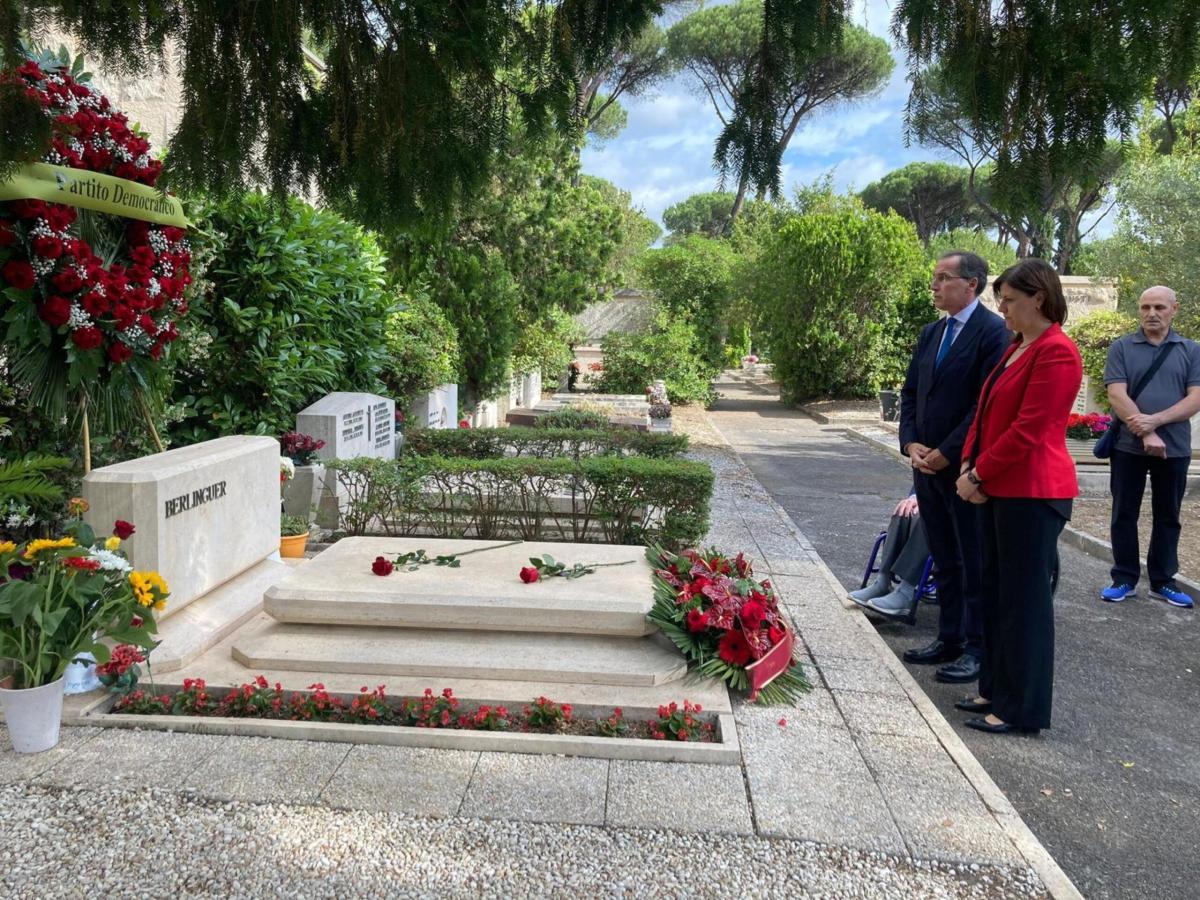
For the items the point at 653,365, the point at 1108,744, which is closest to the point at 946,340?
the point at 1108,744

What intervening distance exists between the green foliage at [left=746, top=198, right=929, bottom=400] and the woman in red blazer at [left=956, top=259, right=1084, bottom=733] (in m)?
18.2

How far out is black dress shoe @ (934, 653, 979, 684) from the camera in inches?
171

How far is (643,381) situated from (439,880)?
19.0 metres

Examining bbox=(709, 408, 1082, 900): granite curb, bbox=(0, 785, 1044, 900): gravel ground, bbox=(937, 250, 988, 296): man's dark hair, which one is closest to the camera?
bbox=(0, 785, 1044, 900): gravel ground

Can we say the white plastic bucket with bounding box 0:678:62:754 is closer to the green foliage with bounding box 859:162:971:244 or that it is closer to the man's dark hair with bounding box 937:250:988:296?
the man's dark hair with bounding box 937:250:988:296

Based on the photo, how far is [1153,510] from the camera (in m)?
5.88

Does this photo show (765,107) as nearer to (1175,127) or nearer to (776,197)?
(776,197)

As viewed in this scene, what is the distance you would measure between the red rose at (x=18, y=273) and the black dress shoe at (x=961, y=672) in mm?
4921

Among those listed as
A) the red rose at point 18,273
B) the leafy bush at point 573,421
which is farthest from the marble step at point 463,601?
the leafy bush at point 573,421

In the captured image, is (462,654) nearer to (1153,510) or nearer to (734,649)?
(734,649)

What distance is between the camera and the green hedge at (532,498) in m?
5.98

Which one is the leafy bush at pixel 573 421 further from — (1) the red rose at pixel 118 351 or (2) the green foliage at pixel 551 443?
(1) the red rose at pixel 118 351

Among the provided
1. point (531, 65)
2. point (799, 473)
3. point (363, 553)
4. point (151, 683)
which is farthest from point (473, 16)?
point (799, 473)

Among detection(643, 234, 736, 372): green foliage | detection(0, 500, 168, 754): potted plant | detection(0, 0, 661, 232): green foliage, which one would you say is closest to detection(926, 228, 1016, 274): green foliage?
detection(643, 234, 736, 372): green foliage
